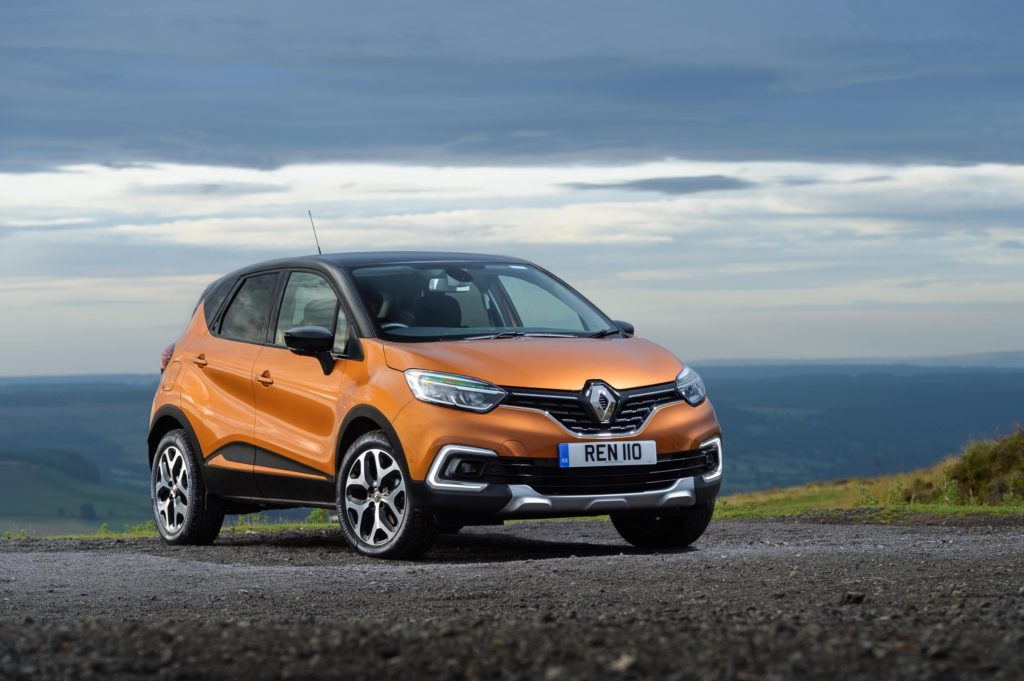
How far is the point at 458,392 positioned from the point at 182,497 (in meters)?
3.48

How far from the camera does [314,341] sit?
1030 cm

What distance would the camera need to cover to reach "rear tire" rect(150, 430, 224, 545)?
11.8 m

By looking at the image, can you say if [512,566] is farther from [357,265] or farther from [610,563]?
[357,265]

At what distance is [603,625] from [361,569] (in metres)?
3.69

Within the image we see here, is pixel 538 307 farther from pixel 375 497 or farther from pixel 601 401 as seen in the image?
pixel 375 497

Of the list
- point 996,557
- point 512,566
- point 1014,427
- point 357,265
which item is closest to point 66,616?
point 512,566

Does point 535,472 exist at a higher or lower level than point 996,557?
higher

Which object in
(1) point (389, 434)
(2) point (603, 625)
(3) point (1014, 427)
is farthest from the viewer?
(3) point (1014, 427)

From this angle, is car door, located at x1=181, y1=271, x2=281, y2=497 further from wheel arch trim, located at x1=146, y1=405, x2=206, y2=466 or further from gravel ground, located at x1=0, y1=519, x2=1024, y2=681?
gravel ground, located at x1=0, y1=519, x2=1024, y2=681

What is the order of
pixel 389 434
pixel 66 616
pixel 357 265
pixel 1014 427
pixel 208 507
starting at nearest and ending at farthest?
pixel 66 616, pixel 389 434, pixel 357 265, pixel 208 507, pixel 1014 427

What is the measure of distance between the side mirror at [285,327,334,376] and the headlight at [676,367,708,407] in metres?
2.40

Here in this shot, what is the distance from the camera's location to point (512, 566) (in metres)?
9.20

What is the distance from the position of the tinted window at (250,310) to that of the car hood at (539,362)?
1.79 meters

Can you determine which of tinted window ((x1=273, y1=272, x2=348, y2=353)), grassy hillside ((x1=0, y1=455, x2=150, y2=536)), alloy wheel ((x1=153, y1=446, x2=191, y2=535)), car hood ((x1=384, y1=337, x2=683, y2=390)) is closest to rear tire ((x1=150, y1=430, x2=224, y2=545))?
alloy wheel ((x1=153, y1=446, x2=191, y2=535))
